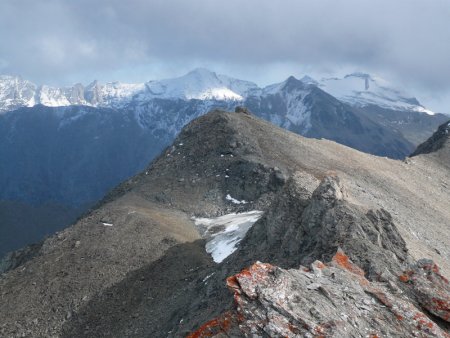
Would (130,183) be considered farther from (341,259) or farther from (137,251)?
(341,259)

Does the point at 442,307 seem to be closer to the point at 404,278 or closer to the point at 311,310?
the point at 404,278

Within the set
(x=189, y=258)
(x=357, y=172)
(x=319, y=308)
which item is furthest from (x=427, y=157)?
(x=319, y=308)

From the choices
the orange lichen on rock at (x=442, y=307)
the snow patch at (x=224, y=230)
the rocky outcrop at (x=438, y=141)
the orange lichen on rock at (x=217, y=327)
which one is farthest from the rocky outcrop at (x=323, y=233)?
the rocky outcrop at (x=438, y=141)

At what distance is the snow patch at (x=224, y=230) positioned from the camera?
4394 cm

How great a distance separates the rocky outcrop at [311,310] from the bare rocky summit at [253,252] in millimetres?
43

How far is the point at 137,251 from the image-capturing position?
4578 centimetres

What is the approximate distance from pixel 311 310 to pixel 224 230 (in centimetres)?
3425

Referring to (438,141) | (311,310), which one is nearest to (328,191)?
(311,310)

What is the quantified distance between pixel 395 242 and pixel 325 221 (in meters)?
5.71

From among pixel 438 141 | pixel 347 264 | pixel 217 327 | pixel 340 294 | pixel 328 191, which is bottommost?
pixel 217 327

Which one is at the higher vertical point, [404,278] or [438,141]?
[438,141]

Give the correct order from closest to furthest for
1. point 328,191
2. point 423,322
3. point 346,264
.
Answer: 1. point 423,322
2. point 346,264
3. point 328,191

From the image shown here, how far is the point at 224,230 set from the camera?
50.2 metres

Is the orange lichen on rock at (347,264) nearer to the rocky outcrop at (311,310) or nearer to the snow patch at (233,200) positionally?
the rocky outcrop at (311,310)
